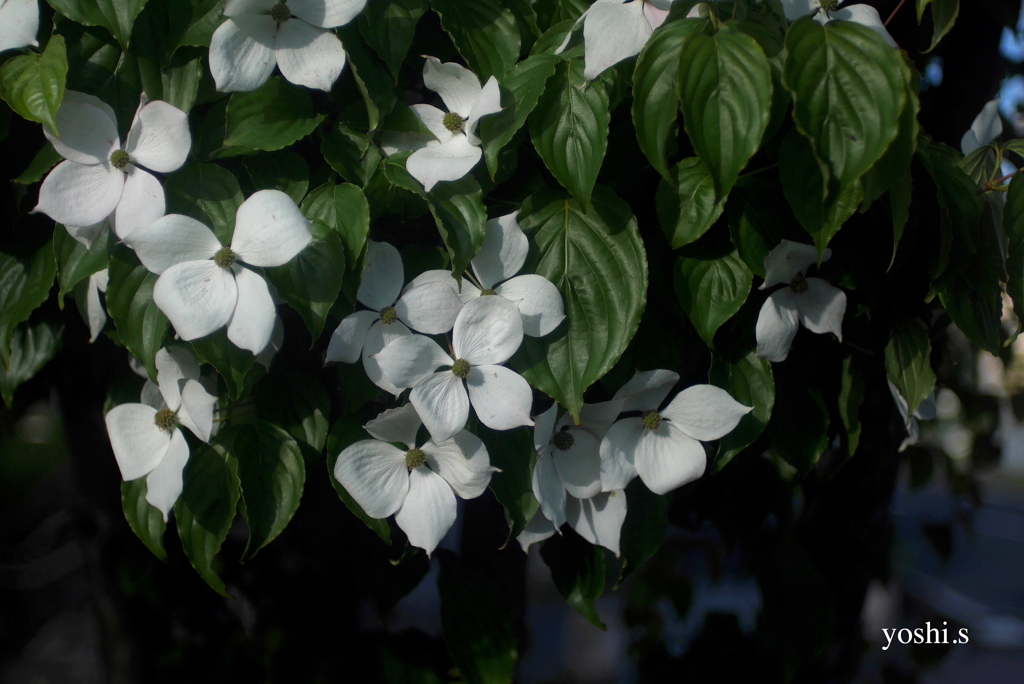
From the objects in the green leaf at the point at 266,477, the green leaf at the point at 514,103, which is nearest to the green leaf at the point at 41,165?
the green leaf at the point at 266,477

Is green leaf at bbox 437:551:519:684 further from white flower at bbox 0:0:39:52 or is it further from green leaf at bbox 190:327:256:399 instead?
white flower at bbox 0:0:39:52

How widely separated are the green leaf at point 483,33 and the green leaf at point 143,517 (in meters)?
0.57

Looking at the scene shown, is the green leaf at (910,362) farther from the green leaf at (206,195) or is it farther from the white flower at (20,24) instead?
the white flower at (20,24)

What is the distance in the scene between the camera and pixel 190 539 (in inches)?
26.8

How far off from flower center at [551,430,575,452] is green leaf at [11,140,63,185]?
1.80 feet

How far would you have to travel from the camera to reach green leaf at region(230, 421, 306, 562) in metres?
0.66

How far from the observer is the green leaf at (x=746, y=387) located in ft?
2.21

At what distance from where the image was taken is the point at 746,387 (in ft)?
2.22

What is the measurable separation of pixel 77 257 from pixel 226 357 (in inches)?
7.4

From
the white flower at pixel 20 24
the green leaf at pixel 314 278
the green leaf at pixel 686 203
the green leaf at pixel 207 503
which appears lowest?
the green leaf at pixel 207 503

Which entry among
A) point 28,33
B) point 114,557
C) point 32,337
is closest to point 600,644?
point 114,557

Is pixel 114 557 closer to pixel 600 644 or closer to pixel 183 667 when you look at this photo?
pixel 183 667

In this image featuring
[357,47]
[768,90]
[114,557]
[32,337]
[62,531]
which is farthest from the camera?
[62,531]

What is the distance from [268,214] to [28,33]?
28 centimetres
